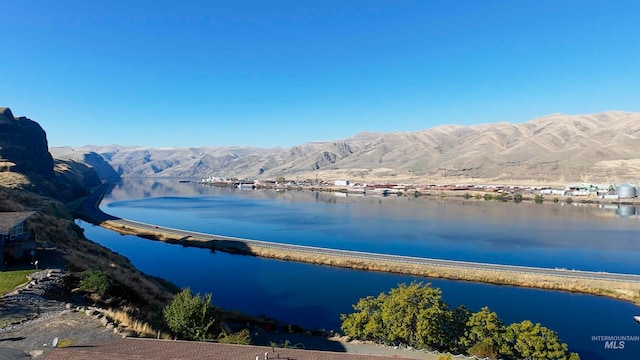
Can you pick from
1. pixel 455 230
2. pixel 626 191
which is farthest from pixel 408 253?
pixel 626 191

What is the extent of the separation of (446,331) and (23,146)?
15667 centimetres

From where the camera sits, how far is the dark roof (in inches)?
473

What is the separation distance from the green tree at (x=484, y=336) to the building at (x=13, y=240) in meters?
27.4

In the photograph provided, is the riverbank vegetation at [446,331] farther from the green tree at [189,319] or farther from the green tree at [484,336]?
the green tree at [189,319]

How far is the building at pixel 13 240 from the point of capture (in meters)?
23.5

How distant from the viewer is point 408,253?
57.0 meters

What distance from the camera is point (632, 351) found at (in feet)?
90.5

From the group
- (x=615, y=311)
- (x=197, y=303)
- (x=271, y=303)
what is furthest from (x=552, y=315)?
(x=197, y=303)

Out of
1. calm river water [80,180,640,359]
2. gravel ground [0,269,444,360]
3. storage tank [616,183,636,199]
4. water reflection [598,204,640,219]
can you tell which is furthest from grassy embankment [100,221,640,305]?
storage tank [616,183,636,199]

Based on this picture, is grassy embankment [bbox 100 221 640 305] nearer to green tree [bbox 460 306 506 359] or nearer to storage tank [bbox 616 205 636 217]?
green tree [bbox 460 306 506 359]

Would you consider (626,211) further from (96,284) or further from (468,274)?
(96,284)

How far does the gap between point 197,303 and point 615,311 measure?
1420 inches

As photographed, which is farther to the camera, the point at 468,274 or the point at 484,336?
the point at 468,274

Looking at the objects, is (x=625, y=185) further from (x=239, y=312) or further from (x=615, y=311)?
(x=239, y=312)
